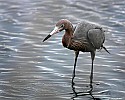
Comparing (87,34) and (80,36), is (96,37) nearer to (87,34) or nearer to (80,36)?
(87,34)

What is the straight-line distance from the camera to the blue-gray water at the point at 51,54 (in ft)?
40.3

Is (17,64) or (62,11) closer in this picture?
(17,64)

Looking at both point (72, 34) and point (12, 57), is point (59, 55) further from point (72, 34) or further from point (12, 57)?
point (72, 34)

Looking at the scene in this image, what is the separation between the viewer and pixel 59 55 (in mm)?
14703

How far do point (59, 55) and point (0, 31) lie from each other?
2877 millimetres

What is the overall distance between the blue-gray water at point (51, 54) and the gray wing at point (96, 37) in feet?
2.99

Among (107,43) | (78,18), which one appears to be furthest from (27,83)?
(78,18)

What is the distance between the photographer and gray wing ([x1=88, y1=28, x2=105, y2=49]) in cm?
1232

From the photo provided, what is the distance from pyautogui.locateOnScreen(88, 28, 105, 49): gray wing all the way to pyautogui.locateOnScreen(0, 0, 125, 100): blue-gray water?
0.91 m

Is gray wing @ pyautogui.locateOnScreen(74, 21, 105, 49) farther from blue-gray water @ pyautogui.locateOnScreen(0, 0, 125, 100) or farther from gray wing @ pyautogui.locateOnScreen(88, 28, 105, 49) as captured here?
blue-gray water @ pyautogui.locateOnScreen(0, 0, 125, 100)

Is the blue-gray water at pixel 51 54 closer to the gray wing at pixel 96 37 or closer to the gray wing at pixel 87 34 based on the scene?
the gray wing at pixel 96 37

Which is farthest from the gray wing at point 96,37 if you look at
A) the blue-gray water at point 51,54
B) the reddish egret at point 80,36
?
the blue-gray water at point 51,54

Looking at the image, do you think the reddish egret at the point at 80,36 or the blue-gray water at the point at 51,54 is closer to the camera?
the reddish egret at the point at 80,36

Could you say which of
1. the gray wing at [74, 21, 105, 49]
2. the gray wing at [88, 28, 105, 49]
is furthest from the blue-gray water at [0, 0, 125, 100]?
the gray wing at [74, 21, 105, 49]
